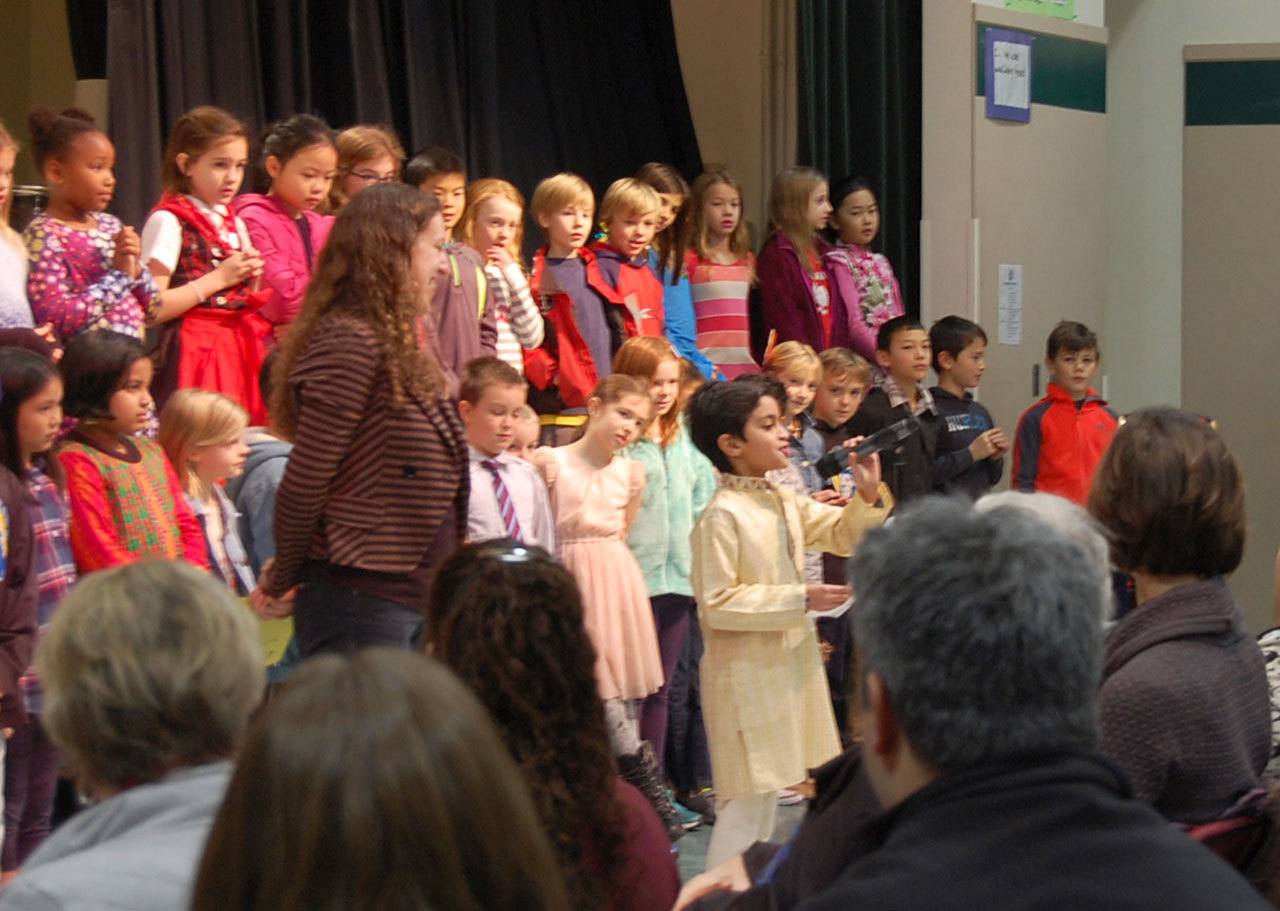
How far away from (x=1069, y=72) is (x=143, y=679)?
19.7 ft

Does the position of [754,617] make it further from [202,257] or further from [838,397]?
[838,397]

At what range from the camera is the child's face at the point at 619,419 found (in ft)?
15.2

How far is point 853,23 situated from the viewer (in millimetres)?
7207

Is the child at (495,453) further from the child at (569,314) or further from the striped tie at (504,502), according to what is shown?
the child at (569,314)

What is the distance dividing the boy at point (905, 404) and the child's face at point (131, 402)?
9.03ft

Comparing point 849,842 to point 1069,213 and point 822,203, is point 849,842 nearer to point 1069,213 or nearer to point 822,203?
point 822,203

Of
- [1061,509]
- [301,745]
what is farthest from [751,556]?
[301,745]

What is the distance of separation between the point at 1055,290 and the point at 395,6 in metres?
2.75

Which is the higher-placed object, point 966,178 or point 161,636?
point 966,178

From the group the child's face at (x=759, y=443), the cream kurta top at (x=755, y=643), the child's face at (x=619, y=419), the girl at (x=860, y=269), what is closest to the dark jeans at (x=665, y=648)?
the child's face at (x=619, y=419)

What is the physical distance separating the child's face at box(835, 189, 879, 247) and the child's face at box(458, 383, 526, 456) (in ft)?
8.93

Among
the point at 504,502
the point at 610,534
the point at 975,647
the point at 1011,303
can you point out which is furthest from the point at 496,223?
the point at 975,647

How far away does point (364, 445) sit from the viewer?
324cm

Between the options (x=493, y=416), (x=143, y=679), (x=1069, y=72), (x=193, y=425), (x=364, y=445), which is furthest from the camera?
(x=1069, y=72)
